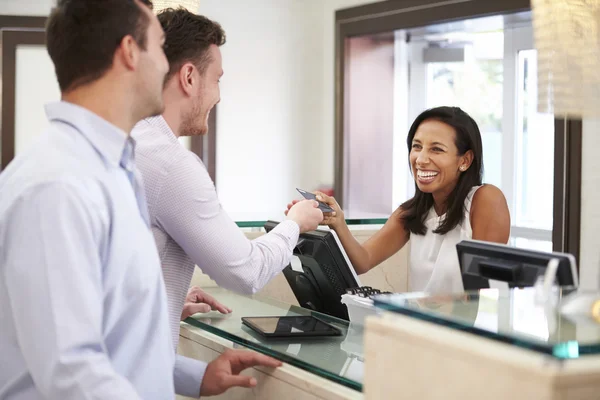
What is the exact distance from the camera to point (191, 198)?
177 centimetres

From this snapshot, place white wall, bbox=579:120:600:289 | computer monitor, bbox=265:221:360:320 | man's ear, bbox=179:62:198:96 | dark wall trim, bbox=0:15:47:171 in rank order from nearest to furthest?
1. man's ear, bbox=179:62:198:96
2. computer monitor, bbox=265:221:360:320
3. white wall, bbox=579:120:600:289
4. dark wall trim, bbox=0:15:47:171

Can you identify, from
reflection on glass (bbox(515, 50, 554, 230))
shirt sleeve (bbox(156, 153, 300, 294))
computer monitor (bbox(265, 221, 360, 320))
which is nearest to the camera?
shirt sleeve (bbox(156, 153, 300, 294))

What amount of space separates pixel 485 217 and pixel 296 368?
1089mm

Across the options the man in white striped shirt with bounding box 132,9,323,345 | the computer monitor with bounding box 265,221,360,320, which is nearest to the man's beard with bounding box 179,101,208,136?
the man in white striped shirt with bounding box 132,9,323,345

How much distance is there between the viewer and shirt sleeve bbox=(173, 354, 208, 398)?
184cm

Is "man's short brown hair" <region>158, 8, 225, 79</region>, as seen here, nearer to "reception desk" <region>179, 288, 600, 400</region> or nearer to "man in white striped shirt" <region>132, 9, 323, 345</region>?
"man in white striped shirt" <region>132, 9, 323, 345</region>

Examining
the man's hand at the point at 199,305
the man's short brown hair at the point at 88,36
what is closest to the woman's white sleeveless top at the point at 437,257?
the man's hand at the point at 199,305

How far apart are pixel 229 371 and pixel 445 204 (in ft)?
3.96

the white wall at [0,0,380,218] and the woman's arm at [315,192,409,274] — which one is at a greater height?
the white wall at [0,0,380,218]

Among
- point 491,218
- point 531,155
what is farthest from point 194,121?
point 531,155

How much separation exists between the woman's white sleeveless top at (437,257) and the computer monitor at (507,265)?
88 cm

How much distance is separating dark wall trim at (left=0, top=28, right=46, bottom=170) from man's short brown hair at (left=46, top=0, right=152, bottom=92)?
3696 millimetres

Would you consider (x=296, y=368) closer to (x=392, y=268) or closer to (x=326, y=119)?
(x=392, y=268)

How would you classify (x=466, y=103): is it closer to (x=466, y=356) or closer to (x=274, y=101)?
(x=274, y=101)
